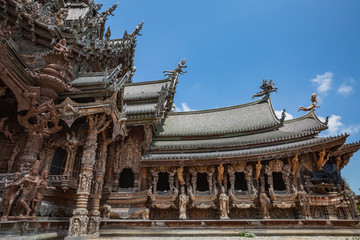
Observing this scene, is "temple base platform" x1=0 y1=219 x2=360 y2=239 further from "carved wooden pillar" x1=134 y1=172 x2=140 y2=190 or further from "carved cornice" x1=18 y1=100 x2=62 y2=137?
"carved cornice" x1=18 y1=100 x2=62 y2=137

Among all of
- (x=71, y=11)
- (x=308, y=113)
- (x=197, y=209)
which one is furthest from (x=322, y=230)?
(x=71, y=11)

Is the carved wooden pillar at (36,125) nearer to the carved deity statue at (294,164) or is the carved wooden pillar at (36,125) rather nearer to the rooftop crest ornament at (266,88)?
the carved deity statue at (294,164)

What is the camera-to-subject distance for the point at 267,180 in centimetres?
1250

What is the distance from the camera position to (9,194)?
7.11m

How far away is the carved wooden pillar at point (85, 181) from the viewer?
8.49 metres

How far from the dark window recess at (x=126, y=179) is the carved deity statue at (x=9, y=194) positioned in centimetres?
755

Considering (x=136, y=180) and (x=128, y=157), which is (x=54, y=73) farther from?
(x=136, y=180)

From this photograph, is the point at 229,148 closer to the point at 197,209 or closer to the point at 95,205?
the point at 197,209

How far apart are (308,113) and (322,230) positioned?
9493mm

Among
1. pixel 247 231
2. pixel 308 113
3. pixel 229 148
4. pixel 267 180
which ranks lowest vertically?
pixel 247 231

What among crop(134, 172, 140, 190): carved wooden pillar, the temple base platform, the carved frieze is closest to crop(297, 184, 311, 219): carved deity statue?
the temple base platform

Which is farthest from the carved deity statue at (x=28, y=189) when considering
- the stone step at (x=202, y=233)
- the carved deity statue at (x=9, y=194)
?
the stone step at (x=202, y=233)

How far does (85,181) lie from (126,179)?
5571 millimetres

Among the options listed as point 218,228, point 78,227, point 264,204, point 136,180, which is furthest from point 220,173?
point 78,227
